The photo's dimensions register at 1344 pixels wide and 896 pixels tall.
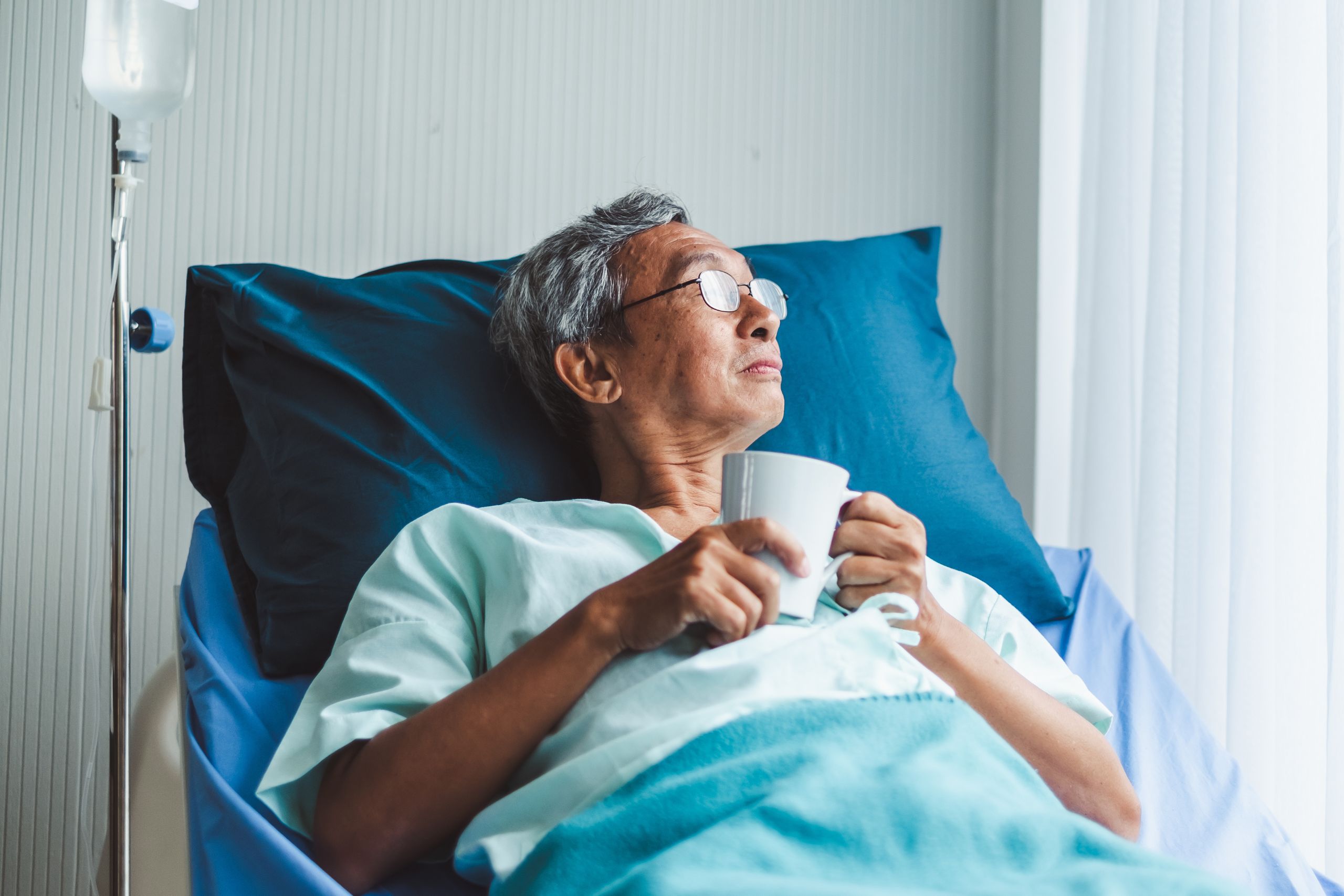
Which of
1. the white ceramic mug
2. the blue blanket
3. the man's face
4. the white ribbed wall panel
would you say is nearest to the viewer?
the blue blanket

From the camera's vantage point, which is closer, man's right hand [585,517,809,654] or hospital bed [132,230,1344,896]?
man's right hand [585,517,809,654]

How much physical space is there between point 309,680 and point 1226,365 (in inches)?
52.3

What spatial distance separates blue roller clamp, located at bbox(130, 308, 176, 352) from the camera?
110cm

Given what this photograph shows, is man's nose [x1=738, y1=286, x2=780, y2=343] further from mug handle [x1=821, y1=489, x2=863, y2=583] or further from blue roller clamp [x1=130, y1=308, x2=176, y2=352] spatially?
blue roller clamp [x1=130, y1=308, x2=176, y2=352]

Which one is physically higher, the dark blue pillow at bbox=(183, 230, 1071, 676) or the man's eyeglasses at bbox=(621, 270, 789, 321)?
the man's eyeglasses at bbox=(621, 270, 789, 321)

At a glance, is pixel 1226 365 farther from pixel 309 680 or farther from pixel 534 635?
pixel 309 680

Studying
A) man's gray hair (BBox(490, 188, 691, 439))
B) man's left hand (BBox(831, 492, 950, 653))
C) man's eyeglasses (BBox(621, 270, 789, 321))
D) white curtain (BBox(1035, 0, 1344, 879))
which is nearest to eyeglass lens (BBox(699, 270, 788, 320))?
man's eyeglasses (BBox(621, 270, 789, 321))

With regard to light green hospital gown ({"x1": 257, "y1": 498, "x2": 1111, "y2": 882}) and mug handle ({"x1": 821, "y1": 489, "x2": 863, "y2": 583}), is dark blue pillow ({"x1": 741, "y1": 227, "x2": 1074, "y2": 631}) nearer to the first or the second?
light green hospital gown ({"x1": 257, "y1": 498, "x2": 1111, "y2": 882})

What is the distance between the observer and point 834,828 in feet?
2.57

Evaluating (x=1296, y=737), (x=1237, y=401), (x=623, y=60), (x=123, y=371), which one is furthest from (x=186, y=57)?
(x=1296, y=737)

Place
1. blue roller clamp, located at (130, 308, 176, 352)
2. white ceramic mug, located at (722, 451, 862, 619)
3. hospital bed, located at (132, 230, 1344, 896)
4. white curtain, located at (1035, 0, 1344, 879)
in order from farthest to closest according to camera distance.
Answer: white curtain, located at (1035, 0, 1344, 879)
blue roller clamp, located at (130, 308, 176, 352)
hospital bed, located at (132, 230, 1344, 896)
white ceramic mug, located at (722, 451, 862, 619)

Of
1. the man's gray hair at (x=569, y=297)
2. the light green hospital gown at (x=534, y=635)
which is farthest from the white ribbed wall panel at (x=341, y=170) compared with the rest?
the light green hospital gown at (x=534, y=635)

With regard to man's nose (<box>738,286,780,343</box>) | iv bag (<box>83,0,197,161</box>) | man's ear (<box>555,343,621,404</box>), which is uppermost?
iv bag (<box>83,0,197,161</box>)

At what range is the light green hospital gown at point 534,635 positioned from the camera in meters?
0.89
